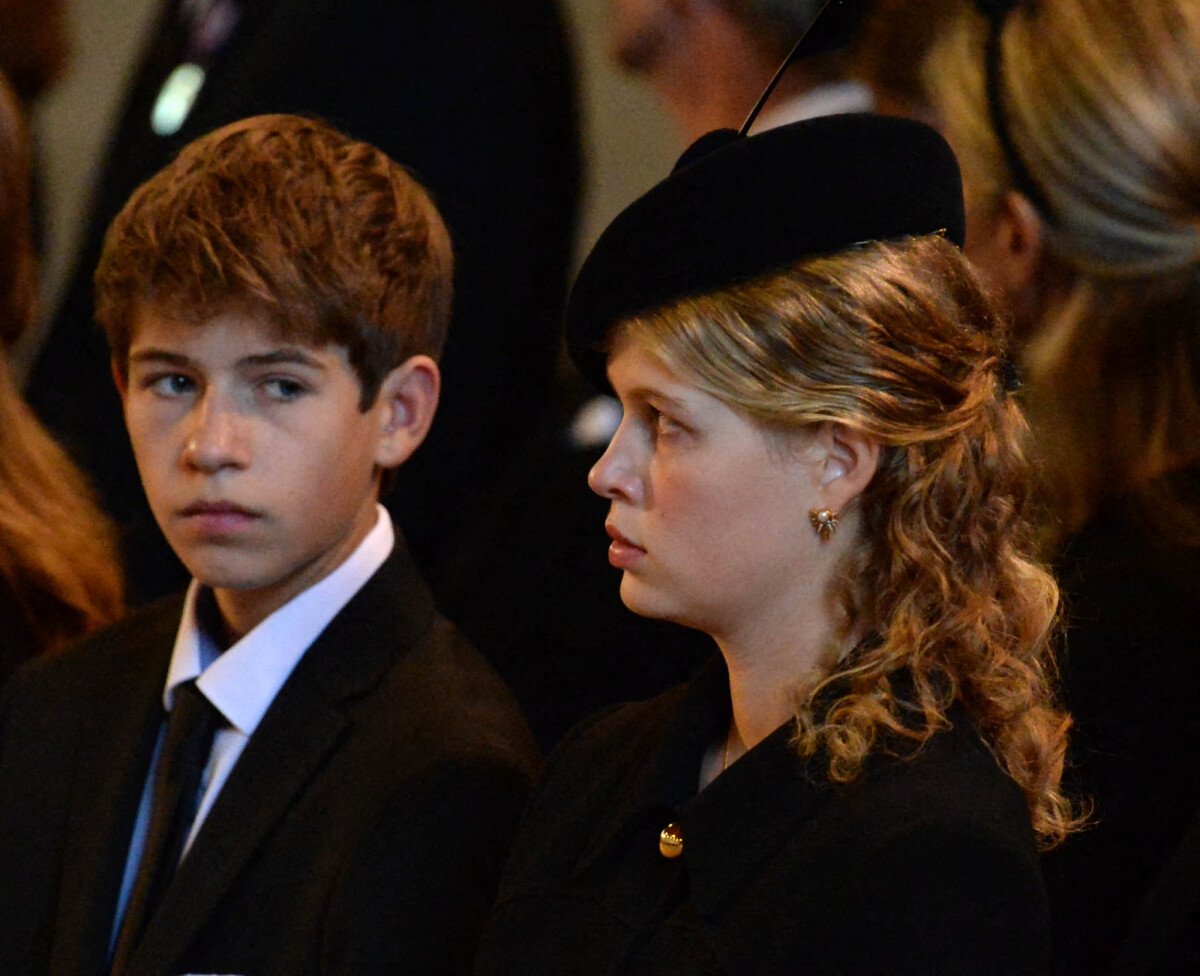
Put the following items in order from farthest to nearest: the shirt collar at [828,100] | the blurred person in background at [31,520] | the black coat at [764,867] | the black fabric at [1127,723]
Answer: the blurred person in background at [31,520]
the shirt collar at [828,100]
the black fabric at [1127,723]
the black coat at [764,867]

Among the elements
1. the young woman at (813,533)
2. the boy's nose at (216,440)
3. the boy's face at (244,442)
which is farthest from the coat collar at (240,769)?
the young woman at (813,533)

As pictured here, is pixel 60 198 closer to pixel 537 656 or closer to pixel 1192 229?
pixel 537 656

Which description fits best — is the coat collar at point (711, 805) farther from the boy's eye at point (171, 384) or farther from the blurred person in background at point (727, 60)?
the blurred person in background at point (727, 60)

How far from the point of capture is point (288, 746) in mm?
1895

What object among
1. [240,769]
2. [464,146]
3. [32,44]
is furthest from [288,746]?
[32,44]

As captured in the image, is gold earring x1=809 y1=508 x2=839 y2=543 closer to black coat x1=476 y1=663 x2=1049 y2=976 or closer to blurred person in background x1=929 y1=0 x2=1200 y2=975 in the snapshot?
black coat x1=476 y1=663 x2=1049 y2=976

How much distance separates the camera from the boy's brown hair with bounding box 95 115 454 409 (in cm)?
193

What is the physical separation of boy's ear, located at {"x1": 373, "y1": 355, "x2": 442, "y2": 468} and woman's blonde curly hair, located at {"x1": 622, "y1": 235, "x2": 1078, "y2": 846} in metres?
0.51

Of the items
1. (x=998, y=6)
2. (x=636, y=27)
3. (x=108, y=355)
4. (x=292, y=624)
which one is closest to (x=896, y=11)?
(x=998, y=6)

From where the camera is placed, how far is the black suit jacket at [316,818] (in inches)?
69.4

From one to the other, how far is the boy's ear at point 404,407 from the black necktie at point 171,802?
Answer: 359 millimetres

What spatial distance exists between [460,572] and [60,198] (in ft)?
3.54

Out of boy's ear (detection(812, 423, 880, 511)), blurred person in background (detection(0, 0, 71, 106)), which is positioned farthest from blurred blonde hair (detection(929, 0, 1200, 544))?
blurred person in background (detection(0, 0, 71, 106))

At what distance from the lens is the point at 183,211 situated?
1.99m
